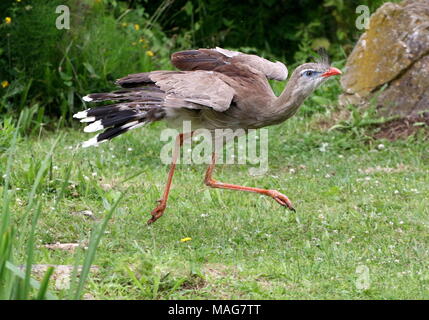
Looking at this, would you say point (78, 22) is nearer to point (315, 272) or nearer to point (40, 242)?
point (40, 242)

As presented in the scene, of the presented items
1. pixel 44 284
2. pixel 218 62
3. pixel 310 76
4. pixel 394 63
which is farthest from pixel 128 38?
pixel 44 284

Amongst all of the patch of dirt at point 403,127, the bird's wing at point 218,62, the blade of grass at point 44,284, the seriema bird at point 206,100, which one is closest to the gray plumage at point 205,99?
the seriema bird at point 206,100

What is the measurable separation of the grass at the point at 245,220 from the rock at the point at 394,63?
487 mm

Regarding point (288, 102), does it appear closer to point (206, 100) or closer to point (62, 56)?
point (206, 100)

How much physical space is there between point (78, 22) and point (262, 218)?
4.00 meters

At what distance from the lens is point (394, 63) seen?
823 centimetres

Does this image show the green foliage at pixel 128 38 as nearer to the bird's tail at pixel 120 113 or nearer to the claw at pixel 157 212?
the claw at pixel 157 212

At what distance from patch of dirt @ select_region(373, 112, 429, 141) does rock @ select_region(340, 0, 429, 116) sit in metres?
0.08

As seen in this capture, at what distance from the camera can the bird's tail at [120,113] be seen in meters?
5.22

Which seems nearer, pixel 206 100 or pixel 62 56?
pixel 206 100

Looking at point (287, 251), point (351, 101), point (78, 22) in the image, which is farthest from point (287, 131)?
point (287, 251)

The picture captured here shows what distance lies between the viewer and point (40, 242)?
5227 millimetres

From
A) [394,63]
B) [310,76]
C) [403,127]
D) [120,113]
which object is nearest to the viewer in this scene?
[120,113]

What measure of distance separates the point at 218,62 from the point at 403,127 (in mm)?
2562
